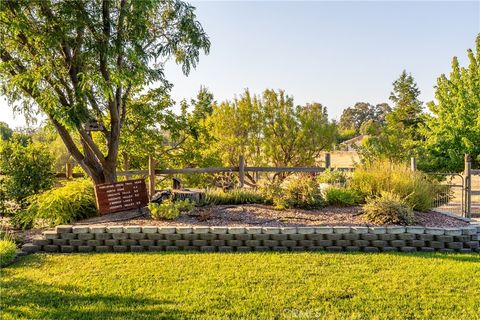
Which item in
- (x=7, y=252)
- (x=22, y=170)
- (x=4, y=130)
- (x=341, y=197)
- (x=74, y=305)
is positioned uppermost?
(x=4, y=130)

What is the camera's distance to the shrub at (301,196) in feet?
20.9

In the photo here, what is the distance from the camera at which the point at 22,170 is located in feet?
22.3

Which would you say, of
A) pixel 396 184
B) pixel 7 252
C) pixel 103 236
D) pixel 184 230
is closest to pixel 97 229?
pixel 103 236

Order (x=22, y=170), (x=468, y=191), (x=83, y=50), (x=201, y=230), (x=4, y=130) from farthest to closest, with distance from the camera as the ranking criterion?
(x=4, y=130), (x=468, y=191), (x=22, y=170), (x=83, y=50), (x=201, y=230)

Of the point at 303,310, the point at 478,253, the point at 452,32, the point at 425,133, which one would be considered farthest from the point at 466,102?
the point at 303,310

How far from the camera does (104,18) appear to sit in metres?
5.98

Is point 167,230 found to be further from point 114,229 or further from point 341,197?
point 341,197

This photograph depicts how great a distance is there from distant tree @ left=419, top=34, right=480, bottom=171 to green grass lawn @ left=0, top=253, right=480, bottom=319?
9.85 meters

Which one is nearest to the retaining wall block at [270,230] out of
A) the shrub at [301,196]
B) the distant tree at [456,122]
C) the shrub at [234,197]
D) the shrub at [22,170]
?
the shrub at [301,196]

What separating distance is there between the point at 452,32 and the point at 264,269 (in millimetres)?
8670

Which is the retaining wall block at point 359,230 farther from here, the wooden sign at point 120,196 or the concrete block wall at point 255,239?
the wooden sign at point 120,196

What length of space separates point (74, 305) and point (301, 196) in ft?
14.0

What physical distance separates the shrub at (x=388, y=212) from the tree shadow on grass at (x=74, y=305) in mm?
3543

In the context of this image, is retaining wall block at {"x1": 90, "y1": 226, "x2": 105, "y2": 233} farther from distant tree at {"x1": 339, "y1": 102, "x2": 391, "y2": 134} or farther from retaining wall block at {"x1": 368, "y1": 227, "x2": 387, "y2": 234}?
distant tree at {"x1": 339, "y1": 102, "x2": 391, "y2": 134}
